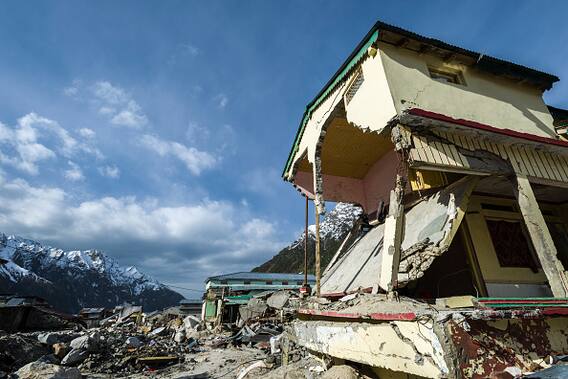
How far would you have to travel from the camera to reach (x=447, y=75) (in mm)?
7348

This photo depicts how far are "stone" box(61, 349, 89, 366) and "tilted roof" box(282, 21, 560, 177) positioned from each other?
1216 cm

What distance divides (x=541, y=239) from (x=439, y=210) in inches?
63.9

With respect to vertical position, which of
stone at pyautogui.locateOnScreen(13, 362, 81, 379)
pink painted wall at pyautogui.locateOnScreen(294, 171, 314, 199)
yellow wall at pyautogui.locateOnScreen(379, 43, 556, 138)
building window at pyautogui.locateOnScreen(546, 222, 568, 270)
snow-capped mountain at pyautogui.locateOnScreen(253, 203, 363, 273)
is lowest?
stone at pyautogui.locateOnScreen(13, 362, 81, 379)

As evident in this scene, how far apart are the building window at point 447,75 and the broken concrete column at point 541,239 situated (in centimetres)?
318

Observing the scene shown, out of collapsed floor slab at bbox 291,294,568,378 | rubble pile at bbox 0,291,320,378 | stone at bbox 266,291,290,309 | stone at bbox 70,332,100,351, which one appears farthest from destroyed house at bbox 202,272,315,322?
collapsed floor slab at bbox 291,294,568,378

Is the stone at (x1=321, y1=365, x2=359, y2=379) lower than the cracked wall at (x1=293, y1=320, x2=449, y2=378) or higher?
lower

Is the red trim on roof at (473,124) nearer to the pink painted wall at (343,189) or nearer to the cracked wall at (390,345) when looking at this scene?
the cracked wall at (390,345)

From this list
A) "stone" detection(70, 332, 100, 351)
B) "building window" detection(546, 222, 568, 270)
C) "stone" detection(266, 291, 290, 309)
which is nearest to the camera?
"building window" detection(546, 222, 568, 270)

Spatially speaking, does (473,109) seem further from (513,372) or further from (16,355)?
(16,355)

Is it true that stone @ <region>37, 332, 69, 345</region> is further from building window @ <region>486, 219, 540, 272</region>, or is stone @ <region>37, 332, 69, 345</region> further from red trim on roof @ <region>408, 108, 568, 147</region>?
building window @ <region>486, 219, 540, 272</region>

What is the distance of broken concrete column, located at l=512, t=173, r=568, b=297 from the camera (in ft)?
15.3

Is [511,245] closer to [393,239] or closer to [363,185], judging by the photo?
[393,239]

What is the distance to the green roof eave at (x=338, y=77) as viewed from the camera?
249 inches

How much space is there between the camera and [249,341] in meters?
15.4
